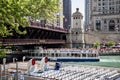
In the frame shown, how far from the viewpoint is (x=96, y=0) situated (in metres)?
197

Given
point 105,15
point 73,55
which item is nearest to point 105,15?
point 105,15

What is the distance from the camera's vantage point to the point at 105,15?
18488cm

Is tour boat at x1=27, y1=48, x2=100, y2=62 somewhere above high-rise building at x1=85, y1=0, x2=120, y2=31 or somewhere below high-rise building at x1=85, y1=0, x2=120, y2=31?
below

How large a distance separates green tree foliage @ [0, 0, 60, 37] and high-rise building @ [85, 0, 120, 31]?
154 m

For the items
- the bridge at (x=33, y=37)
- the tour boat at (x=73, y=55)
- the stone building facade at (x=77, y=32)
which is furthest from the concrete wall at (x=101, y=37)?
the tour boat at (x=73, y=55)

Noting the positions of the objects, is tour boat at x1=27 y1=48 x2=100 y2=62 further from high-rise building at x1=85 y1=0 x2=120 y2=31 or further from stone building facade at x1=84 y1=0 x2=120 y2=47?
high-rise building at x1=85 y1=0 x2=120 y2=31

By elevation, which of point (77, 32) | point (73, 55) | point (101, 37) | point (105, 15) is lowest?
point (73, 55)

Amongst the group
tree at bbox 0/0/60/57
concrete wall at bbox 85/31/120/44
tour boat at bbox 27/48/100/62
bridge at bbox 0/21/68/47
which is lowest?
tour boat at bbox 27/48/100/62

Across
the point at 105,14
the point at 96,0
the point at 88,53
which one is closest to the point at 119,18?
the point at 105,14

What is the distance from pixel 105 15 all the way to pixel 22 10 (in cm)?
16559

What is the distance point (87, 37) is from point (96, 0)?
6186 cm

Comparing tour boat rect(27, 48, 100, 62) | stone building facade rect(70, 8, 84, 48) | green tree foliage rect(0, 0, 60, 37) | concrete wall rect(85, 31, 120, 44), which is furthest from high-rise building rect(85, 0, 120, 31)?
green tree foliage rect(0, 0, 60, 37)

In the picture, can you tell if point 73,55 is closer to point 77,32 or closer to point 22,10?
point 77,32

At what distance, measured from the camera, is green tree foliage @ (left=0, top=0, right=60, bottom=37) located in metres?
22.3
